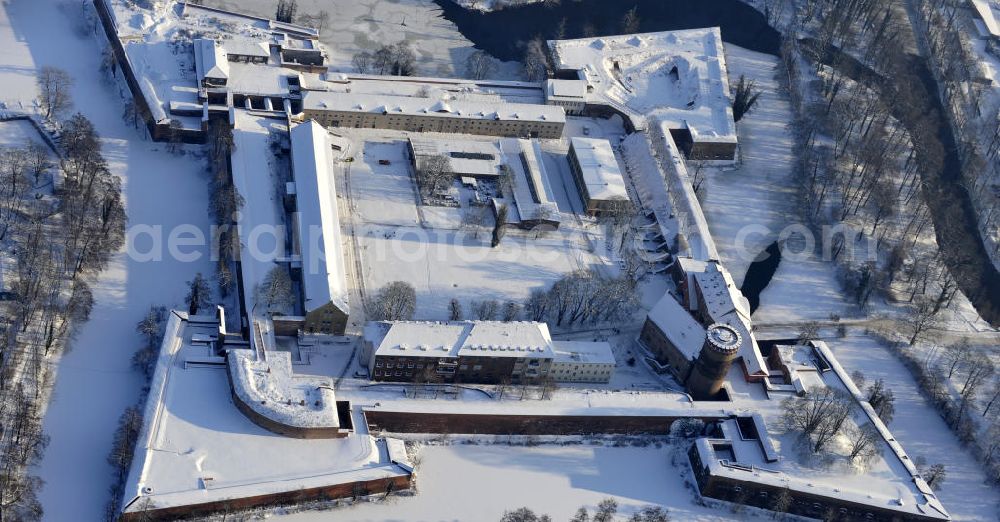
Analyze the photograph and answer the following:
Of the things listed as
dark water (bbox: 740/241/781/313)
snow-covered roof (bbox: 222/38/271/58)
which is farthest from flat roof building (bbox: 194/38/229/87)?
dark water (bbox: 740/241/781/313)

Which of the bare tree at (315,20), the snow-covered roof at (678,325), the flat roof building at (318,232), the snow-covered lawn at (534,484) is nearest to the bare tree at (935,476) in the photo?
the snow-covered lawn at (534,484)

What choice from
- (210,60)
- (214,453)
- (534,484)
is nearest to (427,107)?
(210,60)

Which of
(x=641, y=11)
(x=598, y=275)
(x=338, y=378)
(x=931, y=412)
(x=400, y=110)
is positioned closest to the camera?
(x=338, y=378)

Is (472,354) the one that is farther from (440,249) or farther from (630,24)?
(630,24)

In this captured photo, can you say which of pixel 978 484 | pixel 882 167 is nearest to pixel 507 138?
pixel 882 167

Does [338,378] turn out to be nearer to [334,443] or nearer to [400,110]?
[334,443]
